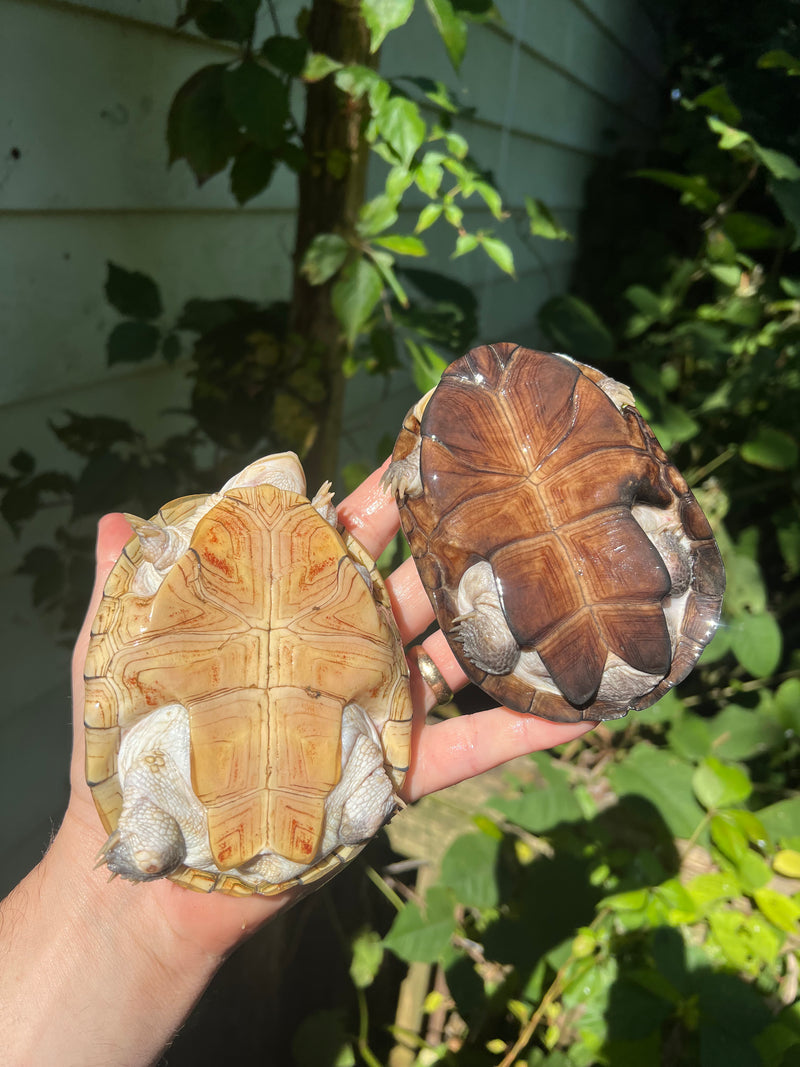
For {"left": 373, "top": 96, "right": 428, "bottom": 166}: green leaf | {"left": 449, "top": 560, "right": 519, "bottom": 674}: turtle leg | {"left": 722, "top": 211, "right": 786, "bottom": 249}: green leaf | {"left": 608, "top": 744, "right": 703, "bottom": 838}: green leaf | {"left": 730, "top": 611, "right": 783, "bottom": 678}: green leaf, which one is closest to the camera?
{"left": 373, "top": 96, "right": 428, "bottom": 166}: green leaf

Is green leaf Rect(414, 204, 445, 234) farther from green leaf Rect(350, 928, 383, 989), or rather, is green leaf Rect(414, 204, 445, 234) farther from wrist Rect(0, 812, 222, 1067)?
green leaf Rect(350, 928, 383, 989)

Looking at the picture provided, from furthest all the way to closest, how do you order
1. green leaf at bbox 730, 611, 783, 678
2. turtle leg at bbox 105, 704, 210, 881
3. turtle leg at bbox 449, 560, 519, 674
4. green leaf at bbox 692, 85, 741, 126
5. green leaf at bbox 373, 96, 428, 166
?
green leaf at bbox 730, 611, 783, 678, green leaf at bbox 692, 85, 741, 126, turtle leg at bbox 449, 560, 519, 674, green leaf at bbox 373, 96, 428, 166, turtle leg at bbox 105, 704, 210, 881

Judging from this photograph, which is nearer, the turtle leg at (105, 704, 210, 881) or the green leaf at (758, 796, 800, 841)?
the turtle leg at (105, 704, 210, 881)

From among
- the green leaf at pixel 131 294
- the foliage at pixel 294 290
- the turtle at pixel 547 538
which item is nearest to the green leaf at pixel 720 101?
the foliage at pixel 294 290

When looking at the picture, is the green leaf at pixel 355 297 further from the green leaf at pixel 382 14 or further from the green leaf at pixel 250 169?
the green leaf at pixel 382 14

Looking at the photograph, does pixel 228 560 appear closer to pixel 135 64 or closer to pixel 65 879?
pixel 65 879

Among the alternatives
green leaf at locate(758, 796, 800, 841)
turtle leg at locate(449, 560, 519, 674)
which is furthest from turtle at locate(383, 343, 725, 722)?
green leaf at locate(758, 796, 800, 841)

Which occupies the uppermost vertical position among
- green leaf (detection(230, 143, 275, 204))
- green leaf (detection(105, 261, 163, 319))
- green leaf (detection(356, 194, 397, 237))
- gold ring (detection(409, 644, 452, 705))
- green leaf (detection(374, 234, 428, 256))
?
green leaf (detection(230, 143, 275, 204))
